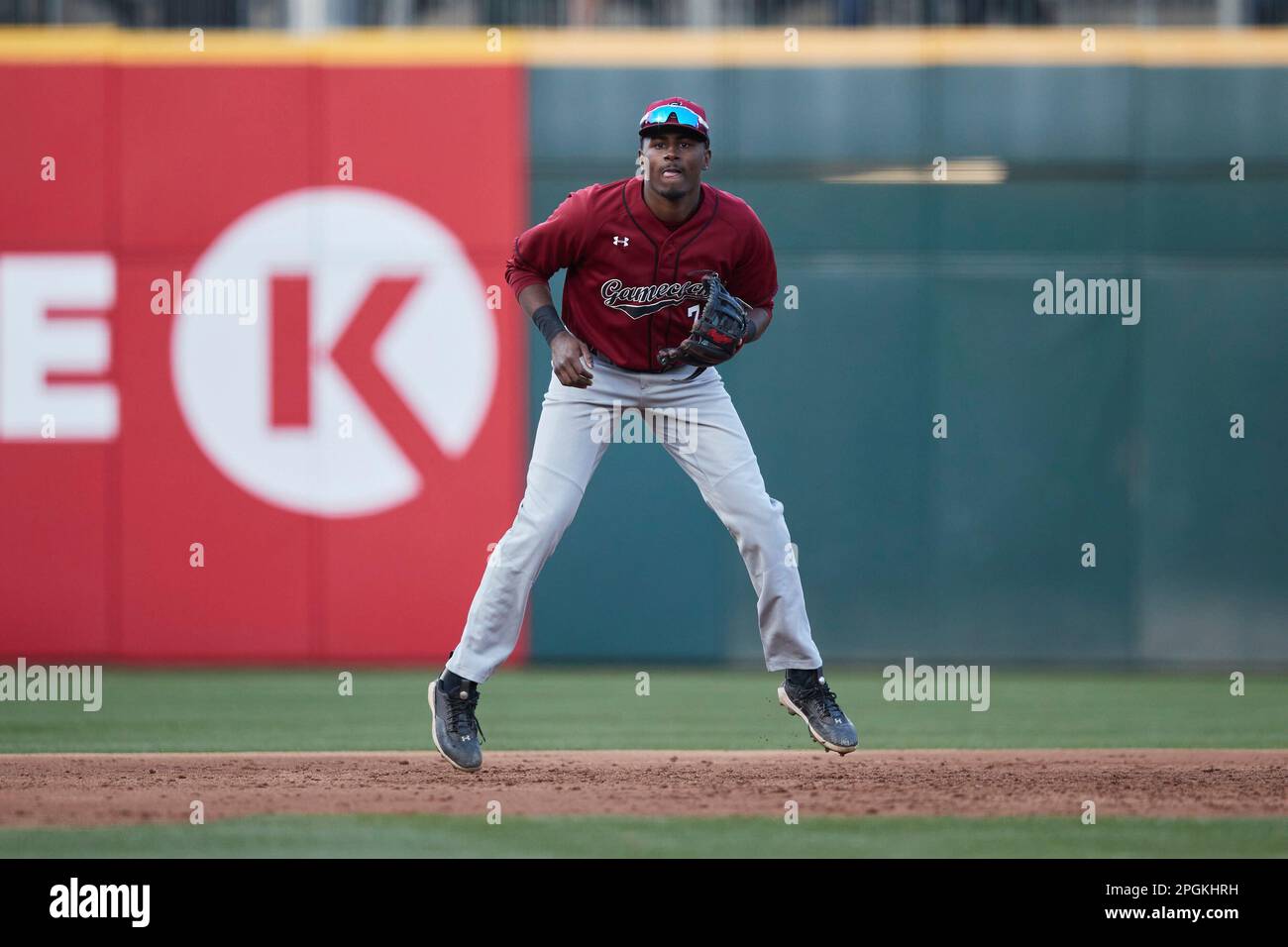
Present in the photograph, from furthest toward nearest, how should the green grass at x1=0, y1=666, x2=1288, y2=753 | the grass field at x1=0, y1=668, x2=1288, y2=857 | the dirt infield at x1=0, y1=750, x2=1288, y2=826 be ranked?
the green grass at x1=0, y1=666, x2=1288, y2=753
the dirt infield at x1=0, y1=750, x2=1288, y2=826
the grass field at x1=0, y1=668, x2=1288, y2=857

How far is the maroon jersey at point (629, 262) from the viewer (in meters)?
5.93

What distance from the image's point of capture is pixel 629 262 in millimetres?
5914

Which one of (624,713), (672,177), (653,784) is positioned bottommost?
(624,713)

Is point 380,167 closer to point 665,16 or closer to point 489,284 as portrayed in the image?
point 489,284

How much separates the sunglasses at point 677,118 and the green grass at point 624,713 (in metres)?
2.58

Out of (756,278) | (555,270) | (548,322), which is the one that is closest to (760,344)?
(756,278)

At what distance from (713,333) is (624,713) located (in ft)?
10.5

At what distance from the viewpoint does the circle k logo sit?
10.7 metres

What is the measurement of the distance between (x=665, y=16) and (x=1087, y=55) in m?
2.64
